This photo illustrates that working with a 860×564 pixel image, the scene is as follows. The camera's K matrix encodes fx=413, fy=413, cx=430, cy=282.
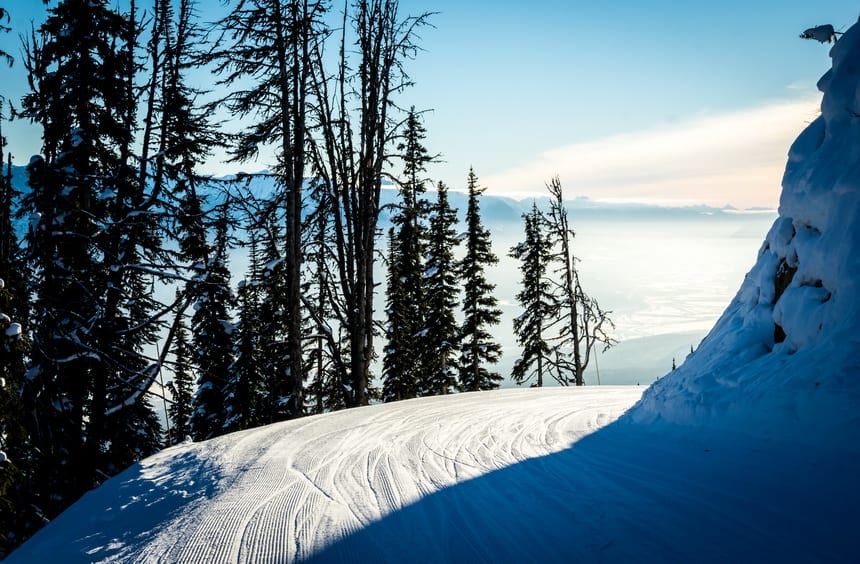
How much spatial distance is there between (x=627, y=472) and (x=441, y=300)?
1945cm

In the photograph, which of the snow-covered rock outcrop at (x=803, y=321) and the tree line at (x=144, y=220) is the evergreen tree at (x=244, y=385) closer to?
the tree line at (x=144, y=220)

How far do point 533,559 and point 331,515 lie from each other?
1.21 m

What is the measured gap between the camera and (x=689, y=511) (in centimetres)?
223

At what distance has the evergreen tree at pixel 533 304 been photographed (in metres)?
23.1

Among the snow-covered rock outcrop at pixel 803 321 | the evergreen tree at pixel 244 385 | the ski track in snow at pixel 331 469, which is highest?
the snow-covered rock outcrop at pixel 803 321

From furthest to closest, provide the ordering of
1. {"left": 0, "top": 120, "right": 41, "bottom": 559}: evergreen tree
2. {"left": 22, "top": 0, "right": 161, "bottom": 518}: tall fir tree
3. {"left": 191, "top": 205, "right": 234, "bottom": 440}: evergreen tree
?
{"left": 191, "top": 205, "right": 234, "bottom": 440}: evergreen tree → {"left": 22, "top": 0, "right": 161, "bottom": 518}: tall fir tree → {"left": 0, "top": 120, "right": 41, "bottom": 559}: evergreen tree

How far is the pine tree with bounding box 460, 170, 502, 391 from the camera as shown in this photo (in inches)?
877

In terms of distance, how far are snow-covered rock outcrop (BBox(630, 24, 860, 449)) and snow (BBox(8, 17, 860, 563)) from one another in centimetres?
2

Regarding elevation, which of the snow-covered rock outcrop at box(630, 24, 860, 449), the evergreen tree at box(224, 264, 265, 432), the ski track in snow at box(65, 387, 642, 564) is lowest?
the evergreen tree at box(224, 264, 265, 432)

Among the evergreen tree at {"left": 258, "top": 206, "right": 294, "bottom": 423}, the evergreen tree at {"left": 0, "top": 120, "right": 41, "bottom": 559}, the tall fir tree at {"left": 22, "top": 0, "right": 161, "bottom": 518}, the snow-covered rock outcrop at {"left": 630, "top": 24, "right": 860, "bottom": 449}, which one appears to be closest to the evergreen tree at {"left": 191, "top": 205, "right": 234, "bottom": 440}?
the evergreen tree at {"left": 258, "top": 206, "right": 294, "bottom": 423}

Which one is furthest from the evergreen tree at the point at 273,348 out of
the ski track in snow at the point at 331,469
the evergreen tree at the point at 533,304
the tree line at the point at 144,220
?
the evergreen tree at the point at 533,304

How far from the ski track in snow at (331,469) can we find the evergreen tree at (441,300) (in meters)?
16.2

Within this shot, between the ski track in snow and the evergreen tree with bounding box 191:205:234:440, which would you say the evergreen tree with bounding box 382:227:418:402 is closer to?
the evergreen tree with bounding box 191:205:234:440

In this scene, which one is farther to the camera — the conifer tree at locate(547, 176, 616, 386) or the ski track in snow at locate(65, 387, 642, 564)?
the conifer tree at locate(547, 176, 616, 386)
